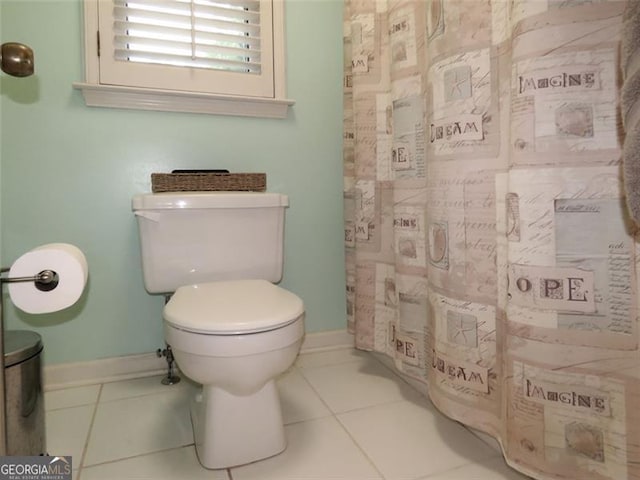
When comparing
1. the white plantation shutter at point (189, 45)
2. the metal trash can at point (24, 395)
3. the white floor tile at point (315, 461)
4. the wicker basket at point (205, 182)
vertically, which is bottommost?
the white floor tile at point (315, 461)

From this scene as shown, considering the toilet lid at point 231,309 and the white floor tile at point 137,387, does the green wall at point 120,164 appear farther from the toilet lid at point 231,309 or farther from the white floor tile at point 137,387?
the toilet lid at point 231,309

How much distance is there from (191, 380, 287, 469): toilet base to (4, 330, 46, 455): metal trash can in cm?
40

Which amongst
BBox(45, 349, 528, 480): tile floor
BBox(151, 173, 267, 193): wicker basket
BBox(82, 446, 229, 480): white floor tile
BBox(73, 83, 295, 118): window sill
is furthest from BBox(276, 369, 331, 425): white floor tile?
BBox(73, 83, 295, 118): window sill

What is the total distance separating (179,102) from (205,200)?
0.46m

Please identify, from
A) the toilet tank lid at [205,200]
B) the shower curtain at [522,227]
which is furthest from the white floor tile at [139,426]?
the shower curtain at [522,227]

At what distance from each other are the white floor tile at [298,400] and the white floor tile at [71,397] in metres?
0.64

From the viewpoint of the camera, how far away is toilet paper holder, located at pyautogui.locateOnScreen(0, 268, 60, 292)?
0.74 m

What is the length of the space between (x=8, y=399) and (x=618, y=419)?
4.21ft

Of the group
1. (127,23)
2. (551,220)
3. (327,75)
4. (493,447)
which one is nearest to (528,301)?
(551,220)

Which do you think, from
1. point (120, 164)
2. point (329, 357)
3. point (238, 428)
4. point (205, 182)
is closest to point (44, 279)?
point (238, 428)

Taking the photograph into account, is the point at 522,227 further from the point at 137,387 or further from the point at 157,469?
the point at 137,387

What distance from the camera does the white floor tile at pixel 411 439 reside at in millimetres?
1027

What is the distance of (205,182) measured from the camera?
1385 millimetres

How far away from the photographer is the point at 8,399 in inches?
36.3
